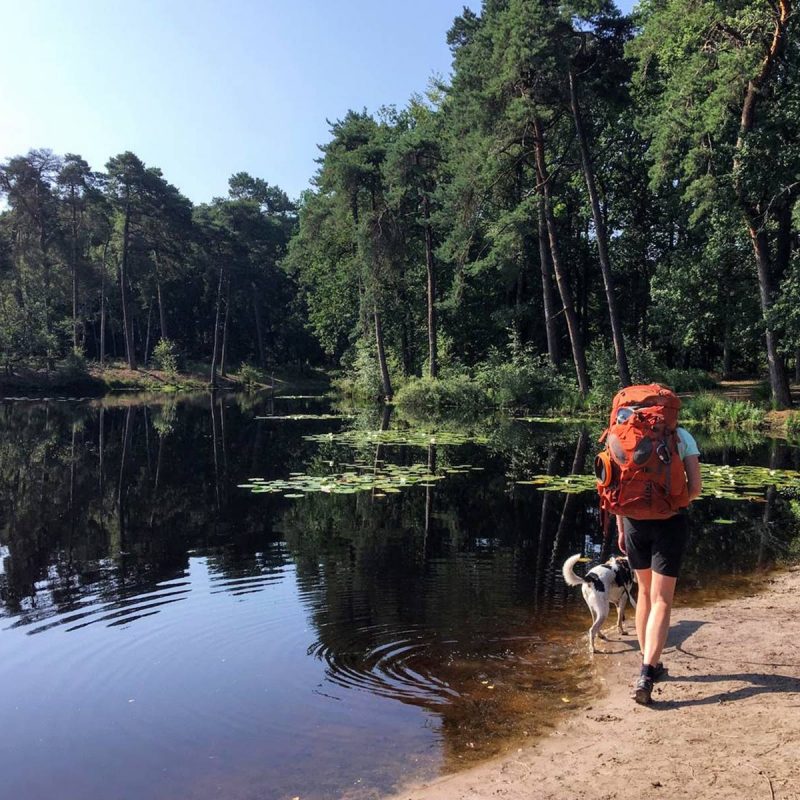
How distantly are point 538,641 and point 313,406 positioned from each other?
106ft

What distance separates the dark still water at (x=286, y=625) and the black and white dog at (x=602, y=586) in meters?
0.33

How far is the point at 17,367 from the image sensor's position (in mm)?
47562

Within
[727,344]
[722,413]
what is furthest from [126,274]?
[722,413]

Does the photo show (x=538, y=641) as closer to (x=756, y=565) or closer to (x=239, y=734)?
(x=239, y=734)

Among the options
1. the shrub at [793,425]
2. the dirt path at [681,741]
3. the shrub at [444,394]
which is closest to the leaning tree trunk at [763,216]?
the shrub at [793,425]

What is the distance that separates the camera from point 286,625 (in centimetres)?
659

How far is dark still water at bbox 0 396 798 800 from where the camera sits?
4316 millimetres

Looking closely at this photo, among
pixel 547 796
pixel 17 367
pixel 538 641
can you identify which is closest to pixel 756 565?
pixel 538 641

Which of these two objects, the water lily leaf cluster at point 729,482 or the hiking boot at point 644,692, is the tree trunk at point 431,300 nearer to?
the water lily leaf cluster at point 729,482

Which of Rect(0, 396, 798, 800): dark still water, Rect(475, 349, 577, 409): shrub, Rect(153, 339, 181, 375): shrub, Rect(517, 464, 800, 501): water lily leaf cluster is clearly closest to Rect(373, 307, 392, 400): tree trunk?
Rect(475, 349, 577, 409): shrub

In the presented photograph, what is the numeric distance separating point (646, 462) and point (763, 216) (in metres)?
21.9

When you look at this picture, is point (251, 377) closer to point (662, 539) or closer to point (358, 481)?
point (358, 481)

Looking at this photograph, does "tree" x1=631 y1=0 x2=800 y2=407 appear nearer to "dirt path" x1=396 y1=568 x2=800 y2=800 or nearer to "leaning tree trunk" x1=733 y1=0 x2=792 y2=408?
"leaning tree trunk" x1=733 y1=0 x2=792 y2=408

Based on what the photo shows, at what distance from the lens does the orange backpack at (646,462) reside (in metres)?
4.46
